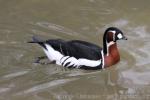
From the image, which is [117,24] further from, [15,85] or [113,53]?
[15,85]

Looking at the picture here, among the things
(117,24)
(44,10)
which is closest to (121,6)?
(117,24)

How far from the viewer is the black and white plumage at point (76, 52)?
9.38 m

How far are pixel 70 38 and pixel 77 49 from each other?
118 cm

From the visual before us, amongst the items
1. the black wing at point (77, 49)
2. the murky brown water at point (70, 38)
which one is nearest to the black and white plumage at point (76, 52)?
the black wing at point (77, 49)

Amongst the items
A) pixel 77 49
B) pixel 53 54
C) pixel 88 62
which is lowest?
pixel 88 62

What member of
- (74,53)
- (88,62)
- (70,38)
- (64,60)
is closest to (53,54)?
(64,60)

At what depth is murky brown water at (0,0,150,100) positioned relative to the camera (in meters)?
8.84

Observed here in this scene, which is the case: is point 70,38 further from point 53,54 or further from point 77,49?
point 77,49

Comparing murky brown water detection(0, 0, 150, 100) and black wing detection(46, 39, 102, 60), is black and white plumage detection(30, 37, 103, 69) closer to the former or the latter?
black wing detection(46, 39, 102, 60)

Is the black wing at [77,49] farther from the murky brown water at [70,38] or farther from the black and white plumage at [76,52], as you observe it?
the murky brown water at [70,38]

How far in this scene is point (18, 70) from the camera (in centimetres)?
937

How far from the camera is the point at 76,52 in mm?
9406

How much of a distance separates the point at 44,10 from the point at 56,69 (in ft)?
8.31

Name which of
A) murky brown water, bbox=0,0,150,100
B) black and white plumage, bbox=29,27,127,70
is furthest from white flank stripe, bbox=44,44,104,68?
murky brown water, bbox=0,0,150,100
